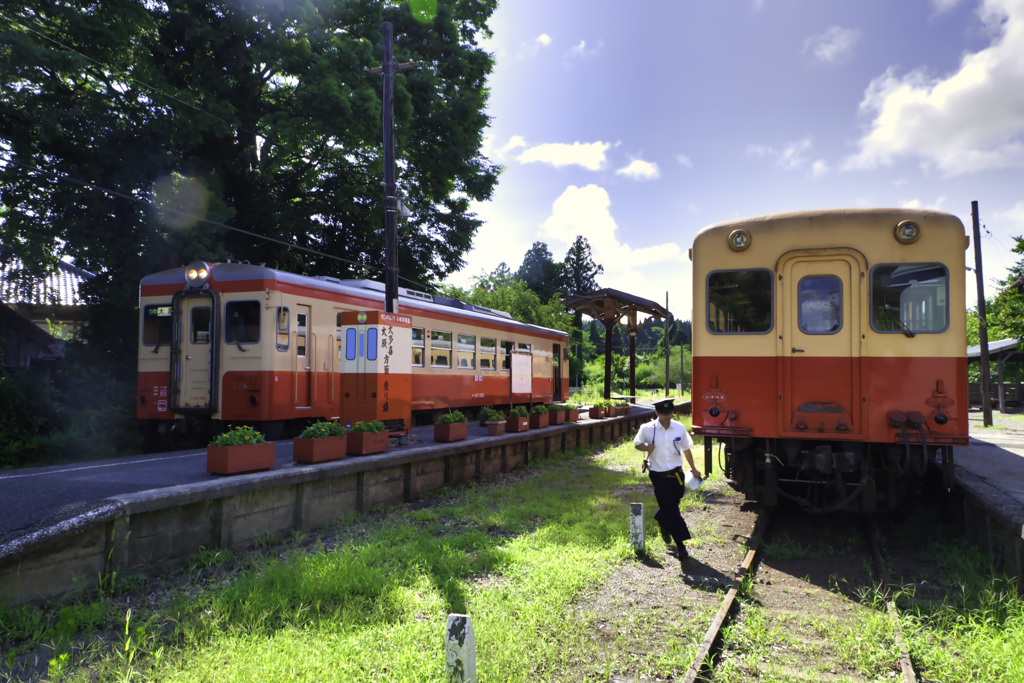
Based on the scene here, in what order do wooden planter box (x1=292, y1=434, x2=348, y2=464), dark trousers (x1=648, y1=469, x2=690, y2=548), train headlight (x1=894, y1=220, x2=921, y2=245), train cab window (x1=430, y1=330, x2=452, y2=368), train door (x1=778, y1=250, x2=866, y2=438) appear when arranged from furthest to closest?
train cab window (x1=430, y1=330, x2=452, y2=368), wooden planter box (x1=292, y1=434, x2=348, y2=464), train door (x1=778, y1=250, x2=866, y2=438), train headlight (x1=894, y1=220, x2=921, y2=245), dark trousers (x1=648, y1=469, x2=690, y2=548)

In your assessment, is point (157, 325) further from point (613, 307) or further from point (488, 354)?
point (613, 307)

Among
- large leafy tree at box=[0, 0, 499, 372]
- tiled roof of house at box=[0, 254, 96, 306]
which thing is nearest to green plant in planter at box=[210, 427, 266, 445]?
large leafy tree at box=[0, 0, 499, 372]

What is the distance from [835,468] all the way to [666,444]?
1846mm

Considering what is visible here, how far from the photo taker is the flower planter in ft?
44.0

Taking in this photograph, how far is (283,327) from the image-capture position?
10484 mm

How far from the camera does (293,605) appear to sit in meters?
4.73

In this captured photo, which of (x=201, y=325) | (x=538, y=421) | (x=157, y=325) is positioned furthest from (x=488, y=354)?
(x=157, y=325)

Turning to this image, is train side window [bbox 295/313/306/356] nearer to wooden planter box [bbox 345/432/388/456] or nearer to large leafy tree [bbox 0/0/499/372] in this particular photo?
wooden planter box [bbox 345/432/388/456]

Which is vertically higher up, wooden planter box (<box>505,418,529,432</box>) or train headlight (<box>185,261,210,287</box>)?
train headlight (<box>185,261,210,287</box>)

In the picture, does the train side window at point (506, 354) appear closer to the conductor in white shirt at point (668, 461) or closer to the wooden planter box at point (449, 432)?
the wooden planter box at point (449, 432)

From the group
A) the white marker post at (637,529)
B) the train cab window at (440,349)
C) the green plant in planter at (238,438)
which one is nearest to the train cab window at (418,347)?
the train cab window at (440,349)

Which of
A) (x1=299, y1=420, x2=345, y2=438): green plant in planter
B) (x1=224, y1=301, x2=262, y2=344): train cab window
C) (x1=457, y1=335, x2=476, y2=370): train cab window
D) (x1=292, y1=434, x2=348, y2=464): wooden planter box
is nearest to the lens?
(x1=292, y1=434, x2=348, y2=464): wooden planter box

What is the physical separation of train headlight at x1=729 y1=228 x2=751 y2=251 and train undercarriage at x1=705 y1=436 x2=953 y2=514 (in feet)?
7.00

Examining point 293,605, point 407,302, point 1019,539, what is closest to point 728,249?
point 1019,539
